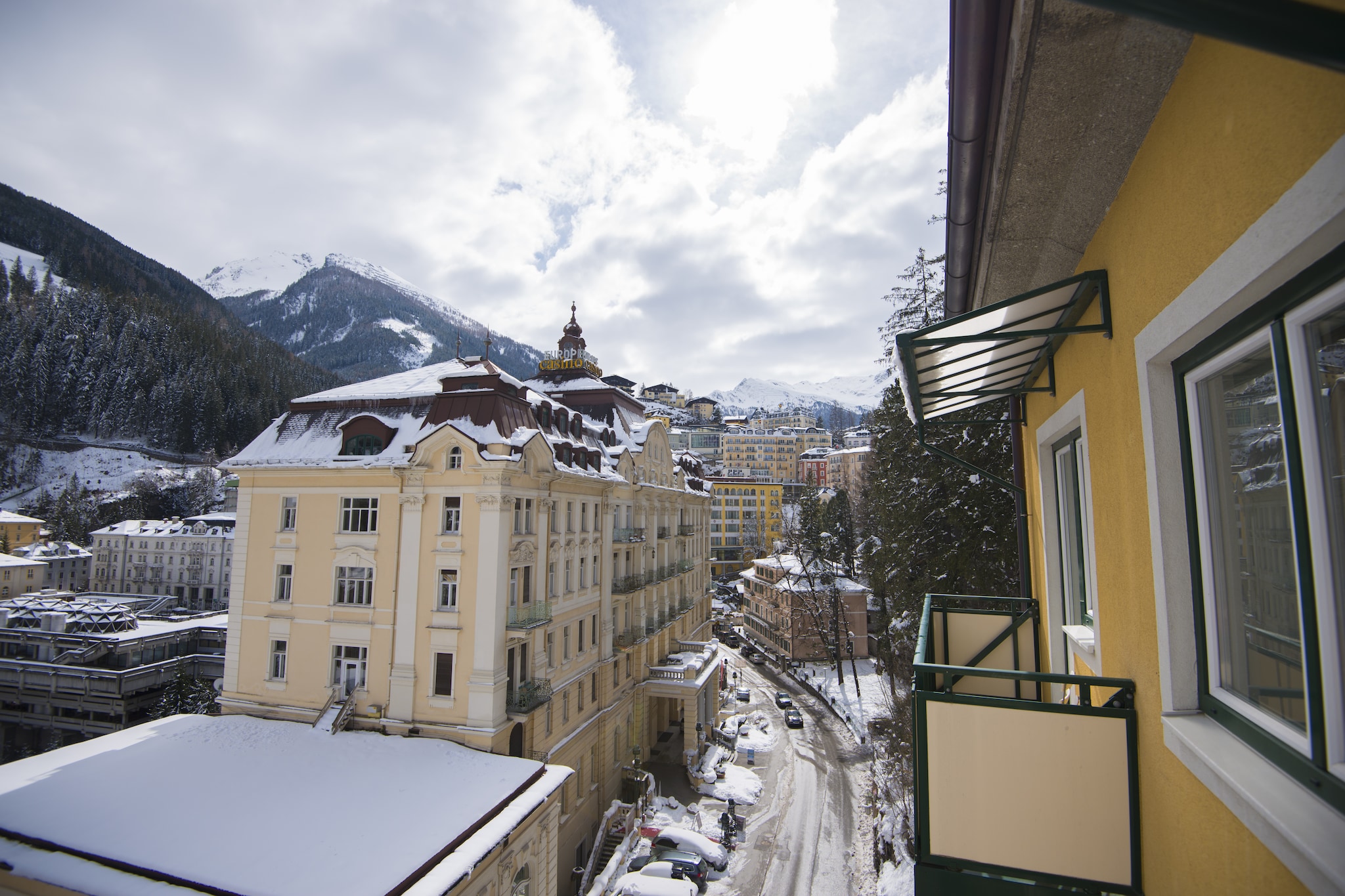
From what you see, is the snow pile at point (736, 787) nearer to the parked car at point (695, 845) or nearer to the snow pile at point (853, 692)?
the parked car at point (695, 845)

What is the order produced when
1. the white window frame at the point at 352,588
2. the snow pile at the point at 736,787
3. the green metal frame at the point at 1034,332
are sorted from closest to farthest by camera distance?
the green metal frame at the point at 1034,332 < the white window frame at the point at 352,588 < the snow pile at the point at 736,787

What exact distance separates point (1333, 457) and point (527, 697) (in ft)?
63.5

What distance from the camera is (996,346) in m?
4.44

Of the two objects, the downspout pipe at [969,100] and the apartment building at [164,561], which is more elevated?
the downspout pipe at [969,100]

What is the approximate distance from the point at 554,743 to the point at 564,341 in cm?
2028

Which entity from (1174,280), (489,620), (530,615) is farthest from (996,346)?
(530,615)

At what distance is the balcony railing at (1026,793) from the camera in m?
3.19

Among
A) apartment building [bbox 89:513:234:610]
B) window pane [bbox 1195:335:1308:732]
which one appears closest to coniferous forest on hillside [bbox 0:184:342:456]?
apartment building [bbox 89:513:234:610]

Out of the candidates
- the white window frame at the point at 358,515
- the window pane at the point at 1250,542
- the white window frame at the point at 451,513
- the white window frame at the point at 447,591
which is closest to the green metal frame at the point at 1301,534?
the window pane at the point at 1250,542

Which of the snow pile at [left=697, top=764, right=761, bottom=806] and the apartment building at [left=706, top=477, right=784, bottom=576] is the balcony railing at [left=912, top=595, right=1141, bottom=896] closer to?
the snow pile at [left=697, top=764, right=761, bottom=806]

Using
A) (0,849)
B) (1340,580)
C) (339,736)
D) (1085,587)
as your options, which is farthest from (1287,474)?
(339,736)

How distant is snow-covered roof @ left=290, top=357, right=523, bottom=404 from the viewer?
65.5 ft

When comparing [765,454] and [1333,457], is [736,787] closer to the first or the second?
[1333,457]

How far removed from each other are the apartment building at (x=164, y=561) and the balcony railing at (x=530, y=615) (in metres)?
68.0
